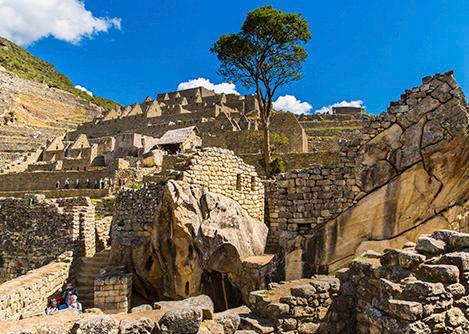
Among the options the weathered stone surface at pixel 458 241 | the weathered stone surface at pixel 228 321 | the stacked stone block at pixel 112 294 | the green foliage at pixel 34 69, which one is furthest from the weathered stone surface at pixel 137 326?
the green foliage at pixel 34 69

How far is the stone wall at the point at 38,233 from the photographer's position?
1460cm

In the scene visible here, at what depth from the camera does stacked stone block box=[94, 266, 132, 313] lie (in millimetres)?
10352

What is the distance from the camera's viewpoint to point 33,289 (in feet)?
33.8

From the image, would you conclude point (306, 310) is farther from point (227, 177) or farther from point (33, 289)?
point (33, 289)

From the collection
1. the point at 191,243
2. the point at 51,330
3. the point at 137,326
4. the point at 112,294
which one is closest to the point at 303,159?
the point at 191,243

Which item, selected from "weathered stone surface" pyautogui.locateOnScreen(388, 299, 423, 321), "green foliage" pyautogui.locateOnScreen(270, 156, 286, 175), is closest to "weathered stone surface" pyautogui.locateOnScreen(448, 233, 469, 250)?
"weathered stone surface" pyautogui.locateOnScreen(388, 299, 423, 321)

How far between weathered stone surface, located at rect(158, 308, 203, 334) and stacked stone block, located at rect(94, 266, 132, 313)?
6.04m

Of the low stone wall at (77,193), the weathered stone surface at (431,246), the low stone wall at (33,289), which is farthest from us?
the low stone wall at (77,193)

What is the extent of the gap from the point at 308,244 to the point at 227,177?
409cm

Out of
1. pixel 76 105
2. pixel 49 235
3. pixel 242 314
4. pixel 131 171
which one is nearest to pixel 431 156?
pixel 242 314

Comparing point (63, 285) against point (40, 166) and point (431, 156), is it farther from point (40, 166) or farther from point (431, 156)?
point (40, 166)

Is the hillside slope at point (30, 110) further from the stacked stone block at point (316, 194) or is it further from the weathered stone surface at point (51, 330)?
the weathered stone surface at point (51, 330)

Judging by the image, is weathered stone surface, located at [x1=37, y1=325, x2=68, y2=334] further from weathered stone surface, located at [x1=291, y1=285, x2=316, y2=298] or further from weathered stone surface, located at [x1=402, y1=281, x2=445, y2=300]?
weathered stone surface, located at [x1=402, y1=281, x2=445, y2=300]

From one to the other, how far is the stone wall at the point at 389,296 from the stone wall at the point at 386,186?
186cm
